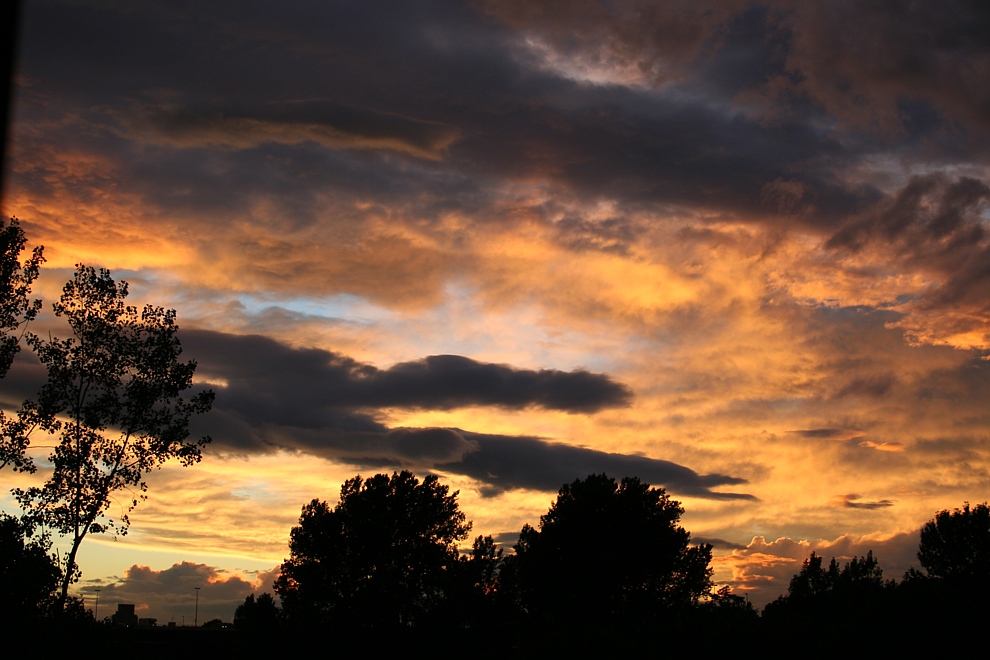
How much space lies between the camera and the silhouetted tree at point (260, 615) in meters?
90.7

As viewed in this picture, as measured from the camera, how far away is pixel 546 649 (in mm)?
35375

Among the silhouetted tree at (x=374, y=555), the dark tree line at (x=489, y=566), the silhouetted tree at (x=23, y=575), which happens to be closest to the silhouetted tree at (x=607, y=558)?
the dark tree line at (x=489, y=566)

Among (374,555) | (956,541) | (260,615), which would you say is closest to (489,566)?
(374,555)

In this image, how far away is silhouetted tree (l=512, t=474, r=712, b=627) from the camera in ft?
254

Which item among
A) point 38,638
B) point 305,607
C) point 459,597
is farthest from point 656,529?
point 38,638

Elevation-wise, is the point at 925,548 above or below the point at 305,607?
above

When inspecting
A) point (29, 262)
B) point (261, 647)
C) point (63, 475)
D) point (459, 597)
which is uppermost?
point (29, 262)

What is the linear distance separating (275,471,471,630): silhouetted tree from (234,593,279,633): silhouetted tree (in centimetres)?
404

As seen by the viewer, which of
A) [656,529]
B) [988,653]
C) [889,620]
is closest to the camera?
[988,653]

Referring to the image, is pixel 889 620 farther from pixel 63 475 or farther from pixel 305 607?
pixel 305 607

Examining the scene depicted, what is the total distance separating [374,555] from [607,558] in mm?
27873

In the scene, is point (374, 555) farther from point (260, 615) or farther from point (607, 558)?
point (607, 558)

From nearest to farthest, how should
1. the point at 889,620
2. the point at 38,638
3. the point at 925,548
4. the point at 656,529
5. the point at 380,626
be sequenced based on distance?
the point at 889,620 < the point at 38,638 < the point at 656,529 < the point at 380,626 < the point at 925,548

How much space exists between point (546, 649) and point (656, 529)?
4802 centimetres
